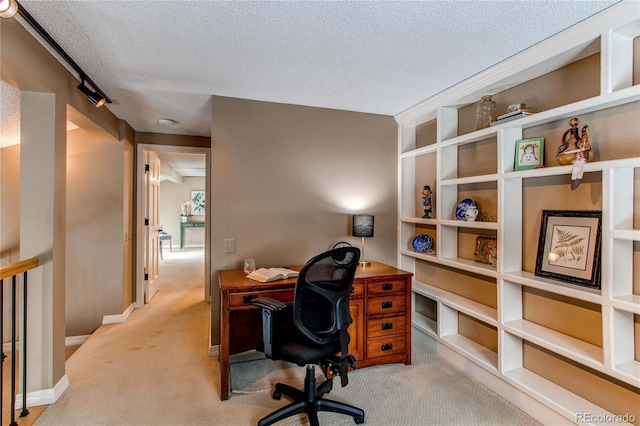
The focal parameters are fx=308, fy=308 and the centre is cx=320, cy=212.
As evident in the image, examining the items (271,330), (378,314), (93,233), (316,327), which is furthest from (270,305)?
(93,233)

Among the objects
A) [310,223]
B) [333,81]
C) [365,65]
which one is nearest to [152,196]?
[310,223]

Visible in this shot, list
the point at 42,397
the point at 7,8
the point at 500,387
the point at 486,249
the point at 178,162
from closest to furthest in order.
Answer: the point at 7,8
the point at 42,397
the point at 500,387
the point at 486,249
the point at 178,162

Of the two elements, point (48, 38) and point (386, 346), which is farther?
point (386, 346)

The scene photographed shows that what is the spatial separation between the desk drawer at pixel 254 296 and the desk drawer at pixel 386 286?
2.26 feet

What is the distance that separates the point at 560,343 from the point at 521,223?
0.81 metres

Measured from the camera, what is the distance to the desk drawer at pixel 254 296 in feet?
7.19

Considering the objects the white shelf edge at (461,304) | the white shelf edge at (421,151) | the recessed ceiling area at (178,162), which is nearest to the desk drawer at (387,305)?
the white shelf edge at (461,304)

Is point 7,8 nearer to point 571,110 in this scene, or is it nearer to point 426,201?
point 571,110

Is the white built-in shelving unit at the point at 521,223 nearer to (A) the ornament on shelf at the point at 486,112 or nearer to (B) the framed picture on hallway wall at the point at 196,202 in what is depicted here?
(A) the ornament on shelf at the point at 486,112

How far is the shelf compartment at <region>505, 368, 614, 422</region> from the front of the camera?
5.82 ft

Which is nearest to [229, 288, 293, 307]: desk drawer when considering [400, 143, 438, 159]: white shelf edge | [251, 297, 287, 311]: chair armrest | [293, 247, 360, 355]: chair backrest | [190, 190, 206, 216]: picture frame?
[251, 297, 287, 311]: chair armrest

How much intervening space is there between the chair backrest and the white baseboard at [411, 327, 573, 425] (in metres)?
1.25

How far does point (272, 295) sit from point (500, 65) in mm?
2301

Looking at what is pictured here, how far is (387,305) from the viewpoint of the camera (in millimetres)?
2613
